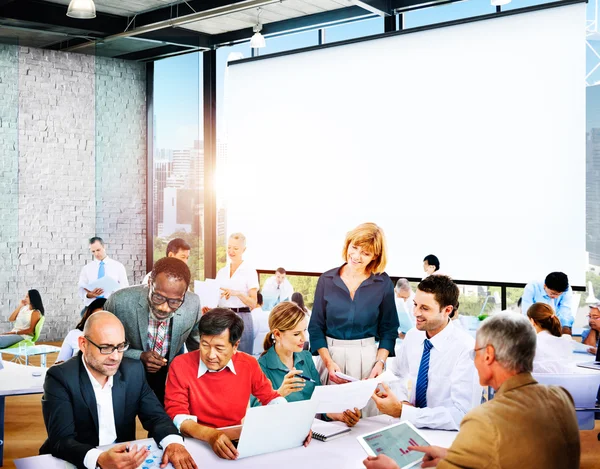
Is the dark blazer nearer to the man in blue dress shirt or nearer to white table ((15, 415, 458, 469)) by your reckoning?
white table ((15, 415, 458, 469))

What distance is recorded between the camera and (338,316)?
401cm

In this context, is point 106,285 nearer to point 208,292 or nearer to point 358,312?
point 208,292

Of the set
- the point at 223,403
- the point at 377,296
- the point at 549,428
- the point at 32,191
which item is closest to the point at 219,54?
the point at 32,191

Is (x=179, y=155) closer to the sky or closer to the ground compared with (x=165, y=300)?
closer to the sky

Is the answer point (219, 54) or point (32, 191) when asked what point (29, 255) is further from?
point (219, 54)

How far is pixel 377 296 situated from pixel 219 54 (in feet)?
25.7

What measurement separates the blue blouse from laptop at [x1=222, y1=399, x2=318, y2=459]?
695 millimetres

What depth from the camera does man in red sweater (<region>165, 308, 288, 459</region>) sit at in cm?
309

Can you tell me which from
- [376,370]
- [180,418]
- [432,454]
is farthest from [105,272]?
[432,454]

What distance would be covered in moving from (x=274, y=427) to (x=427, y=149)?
6.26 metres

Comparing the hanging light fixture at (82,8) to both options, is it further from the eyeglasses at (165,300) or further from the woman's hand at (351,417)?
the woman's hand at (351,417)

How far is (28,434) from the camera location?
574 centimetres

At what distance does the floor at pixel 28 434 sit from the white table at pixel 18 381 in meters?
0.29

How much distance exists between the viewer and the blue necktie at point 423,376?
11.0 ft
